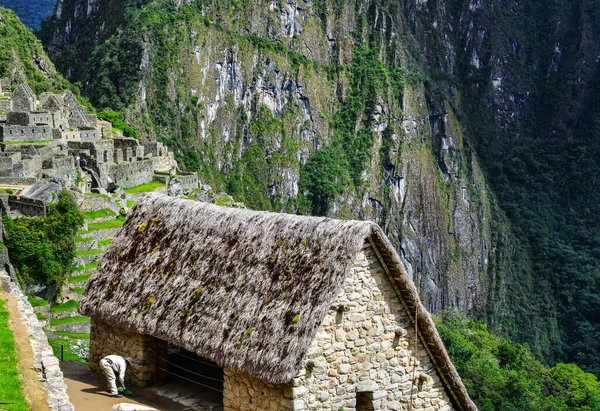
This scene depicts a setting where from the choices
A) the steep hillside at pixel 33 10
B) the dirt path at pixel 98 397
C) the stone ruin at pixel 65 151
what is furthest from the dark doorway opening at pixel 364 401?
the steep hillside at pixel 33 10

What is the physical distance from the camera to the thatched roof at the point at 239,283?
12.0m

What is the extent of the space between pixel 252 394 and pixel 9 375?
3.41 m

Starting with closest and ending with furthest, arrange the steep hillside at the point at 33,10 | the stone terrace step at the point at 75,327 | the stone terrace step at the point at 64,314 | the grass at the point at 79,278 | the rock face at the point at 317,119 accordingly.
Answer: the stone terrace step at the point at 75,327 < the stone terrace step at the point at 64,314 < the grass at the point at 79,278 < the rock face at the point at 317,119 < the steep hillside at the point at 33,10

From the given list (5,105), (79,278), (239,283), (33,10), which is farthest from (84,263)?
(33,10)

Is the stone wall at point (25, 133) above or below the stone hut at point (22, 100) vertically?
below

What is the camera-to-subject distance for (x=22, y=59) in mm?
81438

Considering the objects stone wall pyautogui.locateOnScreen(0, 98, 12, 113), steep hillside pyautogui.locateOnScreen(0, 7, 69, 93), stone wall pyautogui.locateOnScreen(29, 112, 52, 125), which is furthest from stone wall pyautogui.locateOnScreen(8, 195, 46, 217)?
steep hillside pyautogui.locateOnScreen(0, 7, 69, 93)

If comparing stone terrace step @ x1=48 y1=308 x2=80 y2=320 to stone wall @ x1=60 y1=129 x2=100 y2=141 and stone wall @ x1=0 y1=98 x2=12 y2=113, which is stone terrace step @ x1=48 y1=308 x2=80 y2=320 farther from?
stone wall @ x1=0 y1=98 x2=12 y2=113

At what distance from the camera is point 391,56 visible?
17400cm

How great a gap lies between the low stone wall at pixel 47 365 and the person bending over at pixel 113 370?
2.73 feet

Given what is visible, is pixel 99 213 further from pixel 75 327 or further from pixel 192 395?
pixel 192 395

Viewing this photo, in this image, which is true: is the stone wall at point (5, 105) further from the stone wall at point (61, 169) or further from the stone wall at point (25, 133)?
the stone wall at point (61, 169)

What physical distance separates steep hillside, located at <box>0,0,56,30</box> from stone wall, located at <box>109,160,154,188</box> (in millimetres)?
89332

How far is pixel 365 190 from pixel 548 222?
169 ft
